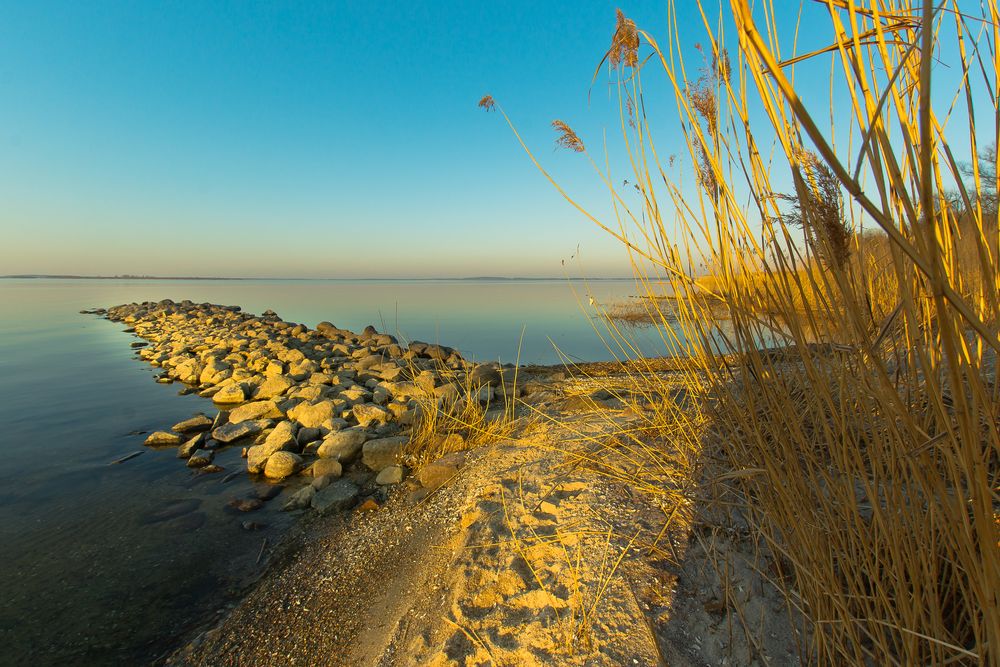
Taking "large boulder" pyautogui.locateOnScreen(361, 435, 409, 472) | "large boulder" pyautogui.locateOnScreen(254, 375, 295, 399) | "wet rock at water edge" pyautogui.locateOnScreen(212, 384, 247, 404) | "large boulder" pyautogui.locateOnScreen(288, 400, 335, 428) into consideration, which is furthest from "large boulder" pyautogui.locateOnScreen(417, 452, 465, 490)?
"wet rock at water edge" pyautogui.locateOnScreen(212, 384, 247, 404)

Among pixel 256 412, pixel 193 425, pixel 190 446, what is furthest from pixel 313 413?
pixel 193 425

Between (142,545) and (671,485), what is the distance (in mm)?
3088

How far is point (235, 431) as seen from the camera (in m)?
4.37

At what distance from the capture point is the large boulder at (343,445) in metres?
3.64

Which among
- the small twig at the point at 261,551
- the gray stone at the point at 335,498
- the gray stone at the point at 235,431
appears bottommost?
the small twig at the point at 261,551

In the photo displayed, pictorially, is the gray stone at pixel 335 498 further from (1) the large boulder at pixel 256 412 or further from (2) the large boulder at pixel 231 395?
(2) the large boulder at pixel 231 395

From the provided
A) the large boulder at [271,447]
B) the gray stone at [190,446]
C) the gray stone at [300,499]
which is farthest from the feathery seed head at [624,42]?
the gray stone at [190,446]

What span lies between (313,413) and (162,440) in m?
1.44

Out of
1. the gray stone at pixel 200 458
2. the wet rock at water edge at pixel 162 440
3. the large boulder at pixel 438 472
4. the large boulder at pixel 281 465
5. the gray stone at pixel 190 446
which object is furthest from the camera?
the wet rock at water edge at pixel 162 440

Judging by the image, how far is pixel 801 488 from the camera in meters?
1.02

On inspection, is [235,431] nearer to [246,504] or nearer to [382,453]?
[246,504]

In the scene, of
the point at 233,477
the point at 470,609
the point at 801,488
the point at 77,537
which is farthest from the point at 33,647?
the point at 801,488

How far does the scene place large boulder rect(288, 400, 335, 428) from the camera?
174 inches

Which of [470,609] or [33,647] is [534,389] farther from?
[33,647]
